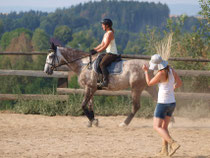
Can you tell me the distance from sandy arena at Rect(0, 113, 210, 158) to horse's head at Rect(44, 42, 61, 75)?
1.36m

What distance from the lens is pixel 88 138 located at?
7652 mm

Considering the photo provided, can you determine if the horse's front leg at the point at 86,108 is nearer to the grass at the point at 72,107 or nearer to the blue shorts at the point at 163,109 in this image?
the grass at the point at 72,107

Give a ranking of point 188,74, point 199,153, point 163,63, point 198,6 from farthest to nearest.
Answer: point 198,6, point 188,74, point 199,153, point 163,63

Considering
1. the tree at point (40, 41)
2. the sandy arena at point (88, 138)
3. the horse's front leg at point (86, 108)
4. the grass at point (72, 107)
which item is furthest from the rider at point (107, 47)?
the tree at point (40, 41)

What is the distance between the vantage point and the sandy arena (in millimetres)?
6426

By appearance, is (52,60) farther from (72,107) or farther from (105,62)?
(72,107)

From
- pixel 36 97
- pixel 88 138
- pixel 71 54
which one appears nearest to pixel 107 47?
pixel 71 54

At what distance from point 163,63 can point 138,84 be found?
3.17 meters

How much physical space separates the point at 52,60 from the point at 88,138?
243 centimetres

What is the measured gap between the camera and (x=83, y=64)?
927cm

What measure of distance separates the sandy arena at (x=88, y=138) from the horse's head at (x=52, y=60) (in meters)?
1.36

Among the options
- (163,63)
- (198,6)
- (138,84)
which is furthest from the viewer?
(198,6)

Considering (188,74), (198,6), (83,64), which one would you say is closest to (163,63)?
(83,64)

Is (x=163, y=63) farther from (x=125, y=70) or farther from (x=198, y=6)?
(x=198, y=6)
